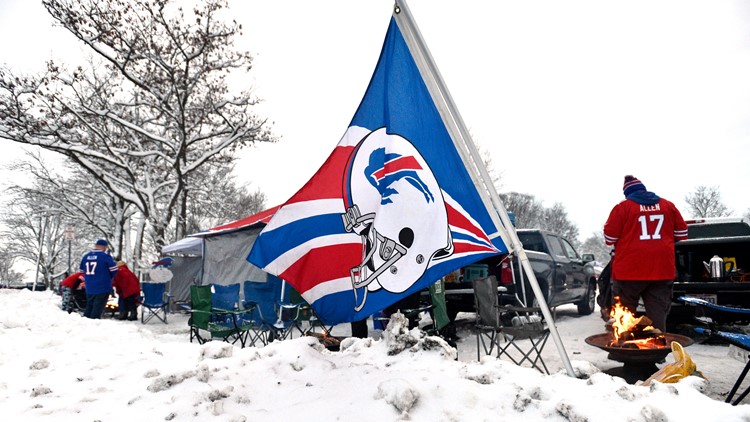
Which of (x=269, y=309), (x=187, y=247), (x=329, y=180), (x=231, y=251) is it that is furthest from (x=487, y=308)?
(x=187, y=247)

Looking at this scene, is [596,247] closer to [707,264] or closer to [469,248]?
[707,264]

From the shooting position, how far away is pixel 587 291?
1041cm

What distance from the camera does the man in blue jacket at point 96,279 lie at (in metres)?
9.87

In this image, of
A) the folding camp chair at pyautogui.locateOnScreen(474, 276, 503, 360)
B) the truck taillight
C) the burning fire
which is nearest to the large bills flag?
the burning fire

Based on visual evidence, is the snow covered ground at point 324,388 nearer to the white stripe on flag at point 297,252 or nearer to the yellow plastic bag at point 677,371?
the yellow plastic bag at point 677,371

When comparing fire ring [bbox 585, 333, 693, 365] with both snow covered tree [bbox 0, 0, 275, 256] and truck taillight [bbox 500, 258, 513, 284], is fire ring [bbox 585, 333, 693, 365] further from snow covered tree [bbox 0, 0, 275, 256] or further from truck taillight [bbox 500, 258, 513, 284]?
snow covered tree [bbox 0, 0, 275, 256]

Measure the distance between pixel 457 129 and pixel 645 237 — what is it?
10.3 feet

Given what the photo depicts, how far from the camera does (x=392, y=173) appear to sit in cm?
324

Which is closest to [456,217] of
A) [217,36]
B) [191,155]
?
[217,36]

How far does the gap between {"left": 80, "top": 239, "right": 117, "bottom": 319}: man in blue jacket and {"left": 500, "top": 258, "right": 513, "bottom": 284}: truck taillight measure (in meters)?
8.66

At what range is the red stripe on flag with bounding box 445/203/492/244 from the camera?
2.99 metres

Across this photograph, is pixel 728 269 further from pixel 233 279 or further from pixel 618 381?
pixel 233 279

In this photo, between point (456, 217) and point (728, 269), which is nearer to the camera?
point (456, 217)

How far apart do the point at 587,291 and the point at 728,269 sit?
156 inches
